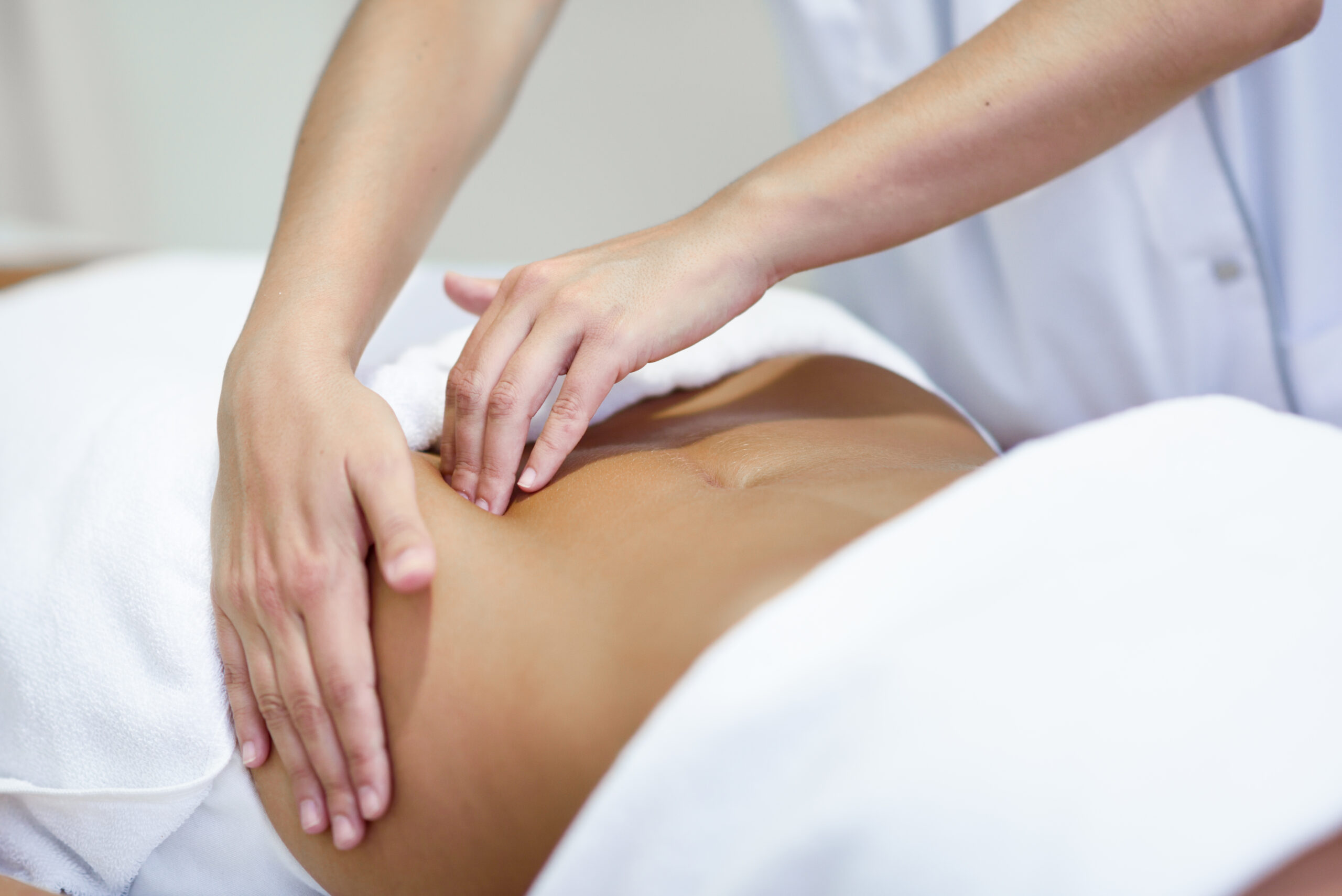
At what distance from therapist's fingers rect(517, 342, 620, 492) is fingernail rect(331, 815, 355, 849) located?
24 cm

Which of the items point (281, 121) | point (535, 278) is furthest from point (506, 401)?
point (281, 121)

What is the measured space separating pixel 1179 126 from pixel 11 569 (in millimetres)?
1045

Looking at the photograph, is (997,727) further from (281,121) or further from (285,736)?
(281,121)

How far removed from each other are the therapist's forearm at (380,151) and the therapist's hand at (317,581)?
0.38ft

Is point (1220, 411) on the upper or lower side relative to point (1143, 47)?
lower

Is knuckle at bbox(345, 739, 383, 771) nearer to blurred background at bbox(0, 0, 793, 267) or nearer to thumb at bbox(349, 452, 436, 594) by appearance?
thumb at bbox(349, 452, 436, 594)

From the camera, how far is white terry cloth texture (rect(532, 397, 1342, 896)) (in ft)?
1.35

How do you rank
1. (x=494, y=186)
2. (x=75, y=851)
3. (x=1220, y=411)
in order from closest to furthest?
(x=1220, y=411), (x=75, y=851), (x=494, y=186)

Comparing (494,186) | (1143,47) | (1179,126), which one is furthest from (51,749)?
(494,186)

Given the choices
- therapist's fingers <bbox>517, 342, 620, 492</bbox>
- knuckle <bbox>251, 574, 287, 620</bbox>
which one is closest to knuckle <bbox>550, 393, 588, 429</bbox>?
therapist's fingers <bbox>517, 342, 620, 492</bbox>

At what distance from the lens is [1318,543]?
19.3 inches

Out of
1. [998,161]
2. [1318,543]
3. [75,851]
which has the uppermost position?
[998,161]

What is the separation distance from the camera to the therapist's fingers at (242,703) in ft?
1.98

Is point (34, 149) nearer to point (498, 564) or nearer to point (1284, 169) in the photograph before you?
point (498, 564)
